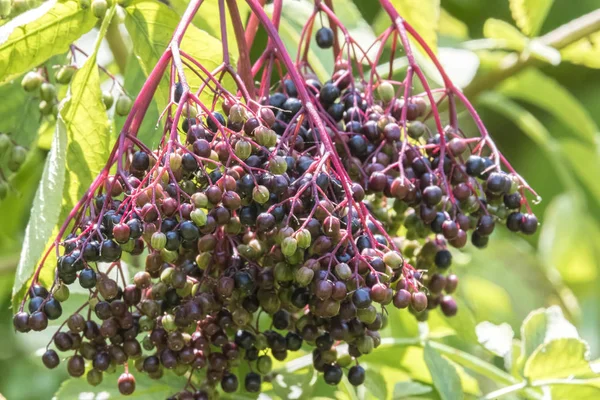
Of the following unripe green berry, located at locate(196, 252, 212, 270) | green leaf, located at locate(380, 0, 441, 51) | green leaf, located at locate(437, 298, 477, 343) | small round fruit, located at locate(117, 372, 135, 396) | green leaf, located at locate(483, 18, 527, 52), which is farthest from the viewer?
green leaf, located at locate(483, 18, 527, 52)

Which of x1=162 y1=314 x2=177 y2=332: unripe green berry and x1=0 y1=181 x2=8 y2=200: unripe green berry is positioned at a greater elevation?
x1=162 y1=314 x2=177 y2=332: unripe green berry

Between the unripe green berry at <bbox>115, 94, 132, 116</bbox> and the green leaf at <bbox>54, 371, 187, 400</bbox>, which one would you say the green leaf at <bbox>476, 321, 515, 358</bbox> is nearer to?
the green leaf at <bbox>54, 371, 187, 400</bbox>

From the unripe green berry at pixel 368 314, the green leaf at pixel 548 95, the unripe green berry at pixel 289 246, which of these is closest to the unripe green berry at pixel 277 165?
the unripe green berry at pixel 289 246

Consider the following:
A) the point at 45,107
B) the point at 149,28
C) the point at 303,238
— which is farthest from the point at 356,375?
the point at 45,107

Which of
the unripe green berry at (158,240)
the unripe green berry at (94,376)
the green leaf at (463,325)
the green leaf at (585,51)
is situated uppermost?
the green leaf at (585,51)

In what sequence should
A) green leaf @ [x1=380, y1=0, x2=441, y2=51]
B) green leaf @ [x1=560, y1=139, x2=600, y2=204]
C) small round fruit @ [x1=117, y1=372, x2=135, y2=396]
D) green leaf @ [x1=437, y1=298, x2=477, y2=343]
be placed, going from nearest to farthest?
1. small round fruit @ [x1=117, y1=372, x2=135, y2=396]
2. green leaf @ [x1=380, y1=0, x2=441, y2=51]
3. green leaf @ [x1=437, y1=298, x2=477, y2=343]
4. green leaf @ [x1=560, y1=139, x2=600, y2=204]

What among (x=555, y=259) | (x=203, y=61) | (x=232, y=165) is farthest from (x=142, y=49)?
(x=555, y=259)

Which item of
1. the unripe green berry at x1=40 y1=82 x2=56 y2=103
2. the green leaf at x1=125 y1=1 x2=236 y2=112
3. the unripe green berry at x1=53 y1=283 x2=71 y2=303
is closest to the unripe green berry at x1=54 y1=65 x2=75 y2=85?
the unripe green berry at x1=40 y1=82 x2=56 y2=103

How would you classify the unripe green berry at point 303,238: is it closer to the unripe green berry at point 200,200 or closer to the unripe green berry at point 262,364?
the unripe green berry at point 200,200
